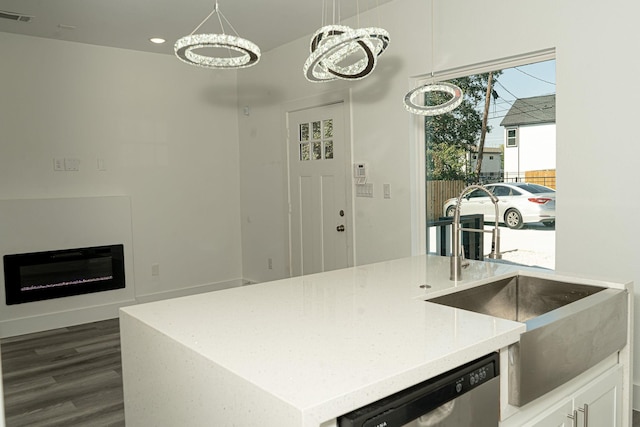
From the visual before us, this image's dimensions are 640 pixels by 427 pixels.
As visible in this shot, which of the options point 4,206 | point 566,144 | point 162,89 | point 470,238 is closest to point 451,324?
point 566,144

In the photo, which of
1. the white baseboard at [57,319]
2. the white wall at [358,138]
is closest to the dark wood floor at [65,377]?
the white baseboard at [57,319]

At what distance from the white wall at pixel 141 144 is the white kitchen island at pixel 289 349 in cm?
353

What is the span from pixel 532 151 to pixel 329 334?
2487 millimetres

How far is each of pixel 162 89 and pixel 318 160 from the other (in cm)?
188

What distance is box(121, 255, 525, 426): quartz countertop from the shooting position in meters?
1.13

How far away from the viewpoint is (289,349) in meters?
1.35

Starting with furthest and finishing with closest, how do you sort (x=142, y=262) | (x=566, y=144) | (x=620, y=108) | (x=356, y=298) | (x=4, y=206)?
1. (x=142, y=262)
2. (x=4, y=206)
3. (x=566, y=144)
4. (x=620, y=108)
5. (x=356, y=298)

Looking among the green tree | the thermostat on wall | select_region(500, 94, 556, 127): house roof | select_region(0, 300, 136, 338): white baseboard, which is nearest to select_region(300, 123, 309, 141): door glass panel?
the thermostat on wall

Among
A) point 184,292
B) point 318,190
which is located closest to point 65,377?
point 184,292

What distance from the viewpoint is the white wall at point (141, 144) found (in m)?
4.58

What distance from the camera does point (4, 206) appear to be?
439 centimetres

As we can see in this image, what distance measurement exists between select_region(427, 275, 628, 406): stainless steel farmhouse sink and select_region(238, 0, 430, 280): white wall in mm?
1807

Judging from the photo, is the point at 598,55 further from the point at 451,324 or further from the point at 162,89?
the point at 162,89

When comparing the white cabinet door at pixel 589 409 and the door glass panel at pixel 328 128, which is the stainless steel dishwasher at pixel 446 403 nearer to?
the white cabinet door at pixel 589 409
